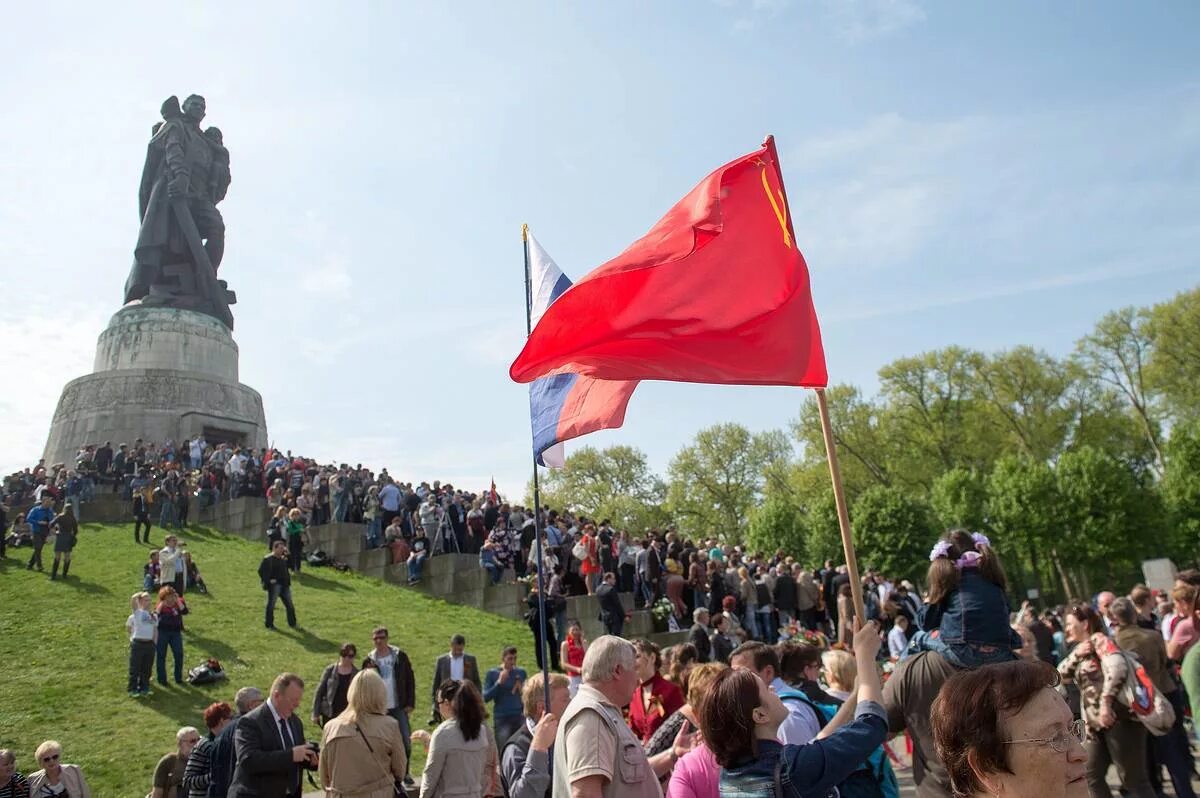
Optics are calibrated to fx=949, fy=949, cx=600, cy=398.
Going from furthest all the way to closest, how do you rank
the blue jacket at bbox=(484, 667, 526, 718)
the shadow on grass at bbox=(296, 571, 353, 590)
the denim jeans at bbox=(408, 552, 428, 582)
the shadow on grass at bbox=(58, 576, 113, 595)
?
→ the denim jeans at bbox=(408, 552, 428, 582) < the shadow on grass at bbox=(296, 571, 353, 590) < the shadow on grass at bbox=(58, 576, 113, 595) < the blue jacket at bbox=(484, 667, 526, 718)

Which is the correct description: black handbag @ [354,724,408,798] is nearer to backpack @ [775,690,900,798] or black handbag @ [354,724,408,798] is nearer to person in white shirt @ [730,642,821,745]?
person in white shirt @ [730,642,821,745]

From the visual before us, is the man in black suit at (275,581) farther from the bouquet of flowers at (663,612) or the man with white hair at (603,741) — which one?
the man with white hair at (603,741)

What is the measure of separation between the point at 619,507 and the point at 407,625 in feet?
156

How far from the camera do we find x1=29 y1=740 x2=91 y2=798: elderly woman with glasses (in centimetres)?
722

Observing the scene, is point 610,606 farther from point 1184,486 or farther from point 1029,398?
point 1029,398

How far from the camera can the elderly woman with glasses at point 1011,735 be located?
6.61 feet

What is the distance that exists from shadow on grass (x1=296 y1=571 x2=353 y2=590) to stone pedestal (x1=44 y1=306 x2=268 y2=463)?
1410cm

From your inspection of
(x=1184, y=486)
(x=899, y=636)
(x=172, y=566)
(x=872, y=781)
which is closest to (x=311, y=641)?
(x=172, y=566)

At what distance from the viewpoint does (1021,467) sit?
45500mm

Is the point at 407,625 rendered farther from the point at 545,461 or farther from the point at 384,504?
the point at 545,461

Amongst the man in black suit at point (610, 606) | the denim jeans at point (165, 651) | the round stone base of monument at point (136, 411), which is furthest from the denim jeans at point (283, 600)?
the round stone base of monument at point (136, 411)

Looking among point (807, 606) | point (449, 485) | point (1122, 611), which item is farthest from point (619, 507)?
point (1122, 611)

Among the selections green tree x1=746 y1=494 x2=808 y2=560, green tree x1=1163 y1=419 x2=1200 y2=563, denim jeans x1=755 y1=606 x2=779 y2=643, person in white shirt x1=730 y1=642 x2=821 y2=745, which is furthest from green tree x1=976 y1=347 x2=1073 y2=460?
person in white shirt x1=730 y1=642 x2=821 y2=745

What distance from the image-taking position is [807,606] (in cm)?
1969
